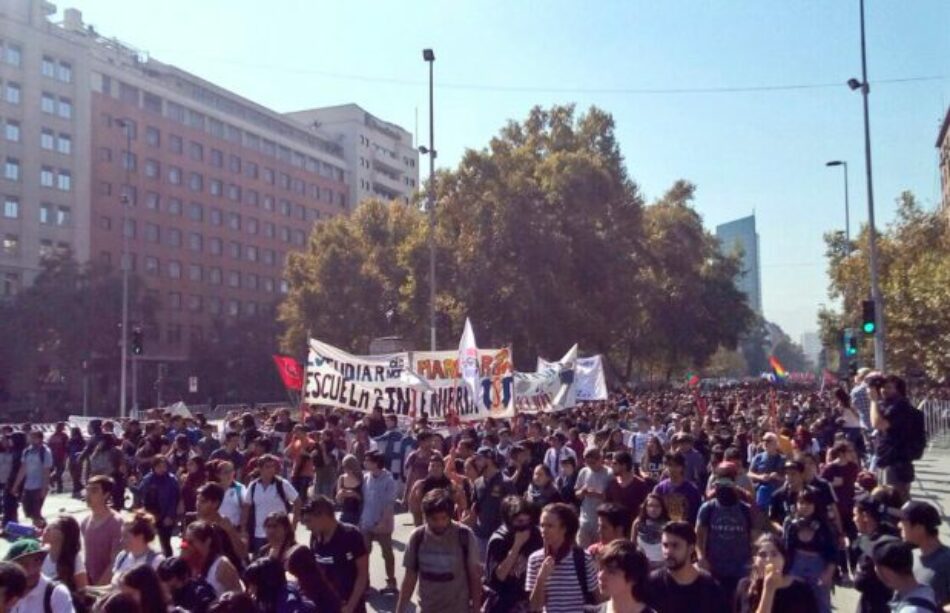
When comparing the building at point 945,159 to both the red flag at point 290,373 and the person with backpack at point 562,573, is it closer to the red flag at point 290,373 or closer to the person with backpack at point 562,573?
the red flag at point 290,373

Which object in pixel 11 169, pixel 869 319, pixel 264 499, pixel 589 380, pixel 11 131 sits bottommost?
pixel 264 499

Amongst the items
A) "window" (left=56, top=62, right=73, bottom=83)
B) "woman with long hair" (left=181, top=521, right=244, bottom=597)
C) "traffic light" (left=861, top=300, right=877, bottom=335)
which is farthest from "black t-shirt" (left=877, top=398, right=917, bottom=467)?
"window" (left=56, top=62, right=73, bottom=83)

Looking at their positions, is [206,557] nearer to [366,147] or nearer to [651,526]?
[651,526]

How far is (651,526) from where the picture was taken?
7754mm

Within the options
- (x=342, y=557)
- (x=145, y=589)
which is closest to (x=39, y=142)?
(x=342, y=557)

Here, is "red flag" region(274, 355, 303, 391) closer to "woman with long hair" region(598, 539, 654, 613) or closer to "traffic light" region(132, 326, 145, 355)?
"traffic light" region(132, 326, 145, 355)

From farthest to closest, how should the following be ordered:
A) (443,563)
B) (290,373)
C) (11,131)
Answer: (11,131), (290,373), (443,563)

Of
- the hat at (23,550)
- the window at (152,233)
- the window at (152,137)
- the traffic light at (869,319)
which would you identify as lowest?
the hat at (23,550)

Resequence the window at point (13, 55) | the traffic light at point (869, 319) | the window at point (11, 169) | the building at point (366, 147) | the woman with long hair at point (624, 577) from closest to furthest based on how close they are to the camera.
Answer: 1. the woman with long hair at point (624, 577)
2. the traffic light at point (869, 319)
3. the window at point (11, 169)
4. the window at point (13, 55)
5. the building at point (366, 147)

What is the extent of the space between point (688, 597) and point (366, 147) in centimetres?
9635

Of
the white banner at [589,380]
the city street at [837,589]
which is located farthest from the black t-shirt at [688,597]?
the white banner at [589,380]

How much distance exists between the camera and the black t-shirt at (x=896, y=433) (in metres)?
9.48

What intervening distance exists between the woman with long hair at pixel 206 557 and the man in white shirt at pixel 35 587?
807mm

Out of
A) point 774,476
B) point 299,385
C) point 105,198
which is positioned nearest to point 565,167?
point 299,385
